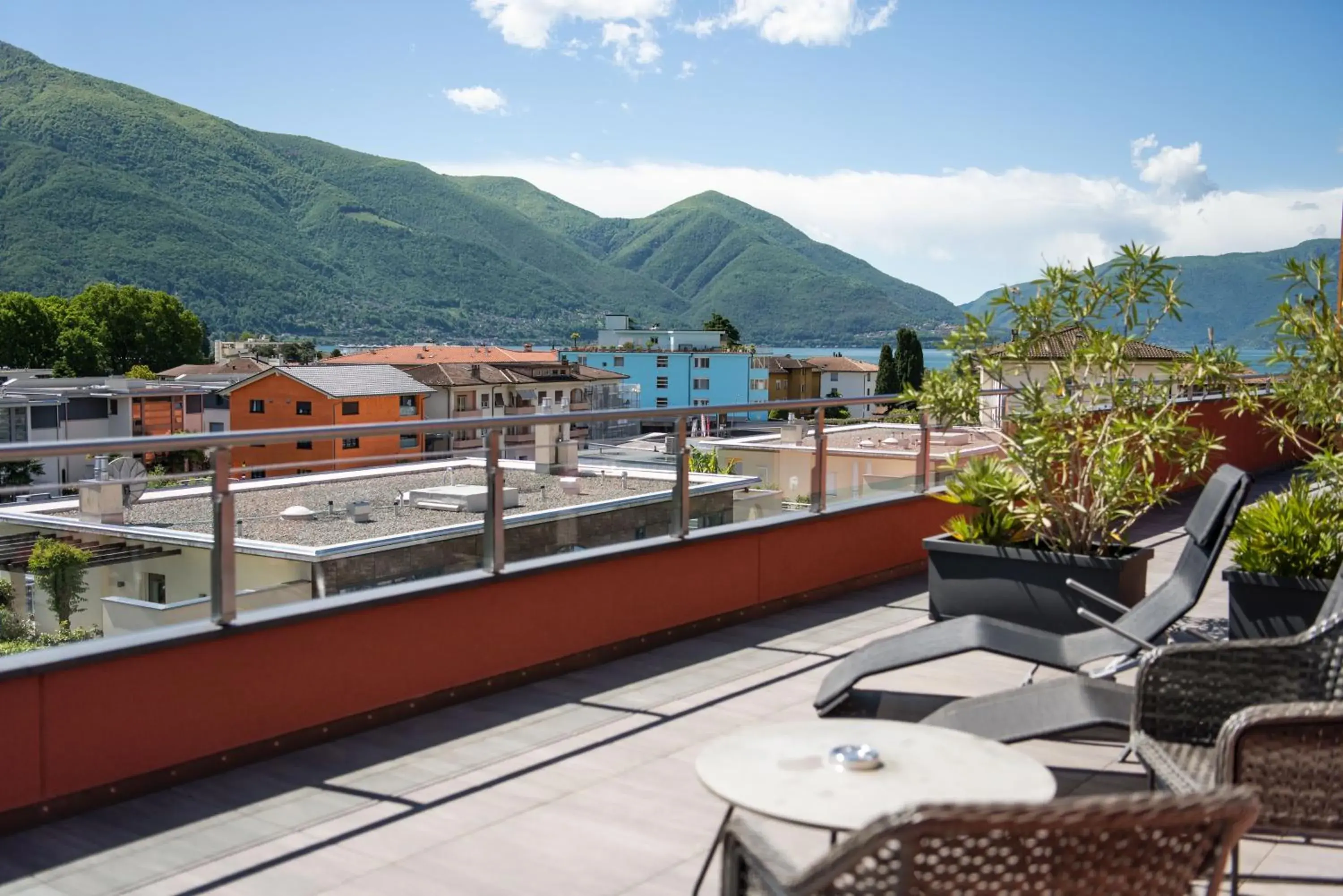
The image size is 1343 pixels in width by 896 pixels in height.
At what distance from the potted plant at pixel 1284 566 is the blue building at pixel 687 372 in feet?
320

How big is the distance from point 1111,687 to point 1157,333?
3.41 m

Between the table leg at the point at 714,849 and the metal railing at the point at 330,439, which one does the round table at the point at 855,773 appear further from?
the metal railing at the point at 330,439

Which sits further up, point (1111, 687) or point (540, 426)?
point (540, 426)

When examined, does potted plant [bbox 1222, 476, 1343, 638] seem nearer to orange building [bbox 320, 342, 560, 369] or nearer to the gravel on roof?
the gravel on roof

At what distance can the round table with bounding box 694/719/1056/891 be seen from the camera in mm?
2301

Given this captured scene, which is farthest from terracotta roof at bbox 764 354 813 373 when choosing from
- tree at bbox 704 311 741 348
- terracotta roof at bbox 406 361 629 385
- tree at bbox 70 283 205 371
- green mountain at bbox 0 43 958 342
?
green mountain at bbox 0 43 958 342

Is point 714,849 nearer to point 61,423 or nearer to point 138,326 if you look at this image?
point 61,423

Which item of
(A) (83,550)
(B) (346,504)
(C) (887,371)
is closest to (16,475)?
(A) (83,550)

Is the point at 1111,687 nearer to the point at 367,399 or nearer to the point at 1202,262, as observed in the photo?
the point at 367,399

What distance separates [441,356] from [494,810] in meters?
97.9

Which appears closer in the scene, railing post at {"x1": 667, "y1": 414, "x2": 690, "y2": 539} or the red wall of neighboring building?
the red wall of neighboring building

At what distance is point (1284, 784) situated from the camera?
2775 millimetres

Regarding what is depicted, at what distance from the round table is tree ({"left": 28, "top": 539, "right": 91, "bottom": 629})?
7.22 ft

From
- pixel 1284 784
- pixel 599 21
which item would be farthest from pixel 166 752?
pixel 599 21
